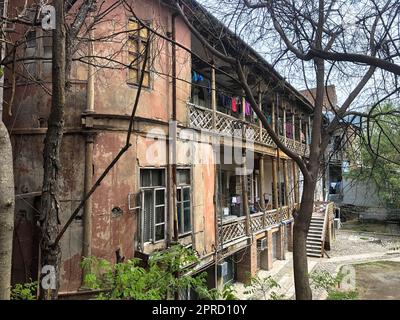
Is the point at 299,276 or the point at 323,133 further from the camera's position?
the point at 323,133

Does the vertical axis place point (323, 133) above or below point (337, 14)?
below

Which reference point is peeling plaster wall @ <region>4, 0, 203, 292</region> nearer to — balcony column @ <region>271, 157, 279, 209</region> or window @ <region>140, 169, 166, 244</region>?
window @ <region>140, 169, 166, 244</region>

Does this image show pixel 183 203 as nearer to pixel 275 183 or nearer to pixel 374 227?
pixel 275 183

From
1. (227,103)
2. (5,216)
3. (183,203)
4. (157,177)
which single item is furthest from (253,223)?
(5,216)

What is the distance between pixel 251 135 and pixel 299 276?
9304 millimetres

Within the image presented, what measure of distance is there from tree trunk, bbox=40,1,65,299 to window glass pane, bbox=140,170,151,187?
5.07m

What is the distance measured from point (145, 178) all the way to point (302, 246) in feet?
14.4

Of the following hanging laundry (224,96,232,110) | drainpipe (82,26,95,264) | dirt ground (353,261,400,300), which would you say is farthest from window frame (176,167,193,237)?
dirt ground (353,261,400,300)

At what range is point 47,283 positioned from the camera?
3.06m

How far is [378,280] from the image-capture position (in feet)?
52.9

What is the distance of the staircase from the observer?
19.8 m

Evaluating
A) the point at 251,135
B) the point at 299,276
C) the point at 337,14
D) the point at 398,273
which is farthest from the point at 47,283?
the point at 398,273

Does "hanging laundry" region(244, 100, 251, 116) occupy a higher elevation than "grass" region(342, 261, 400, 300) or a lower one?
higher
